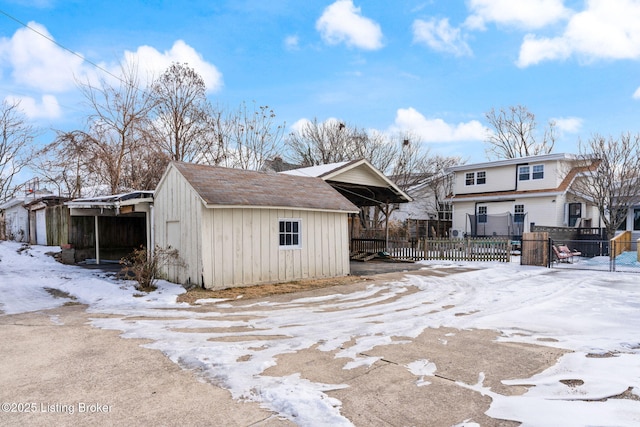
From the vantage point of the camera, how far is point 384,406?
11.9 feet

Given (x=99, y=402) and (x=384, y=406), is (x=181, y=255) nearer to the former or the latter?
(x=99, y=402)

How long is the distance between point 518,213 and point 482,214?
237 centimetres

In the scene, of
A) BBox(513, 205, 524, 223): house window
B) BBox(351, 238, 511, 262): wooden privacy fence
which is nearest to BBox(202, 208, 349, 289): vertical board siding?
BBox(351, 238, 511, 262): wooden privacy fence

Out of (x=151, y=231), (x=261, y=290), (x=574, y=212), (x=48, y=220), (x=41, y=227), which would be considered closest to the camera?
(x=261, y=290)

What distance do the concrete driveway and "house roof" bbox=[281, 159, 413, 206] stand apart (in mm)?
10385

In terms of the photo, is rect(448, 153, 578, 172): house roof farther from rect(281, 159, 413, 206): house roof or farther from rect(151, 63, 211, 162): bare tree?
rect(151, 63, 211, 162): bare tree

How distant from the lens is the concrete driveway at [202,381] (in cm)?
341

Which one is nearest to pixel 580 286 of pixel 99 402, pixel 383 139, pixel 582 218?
pixel 99 402

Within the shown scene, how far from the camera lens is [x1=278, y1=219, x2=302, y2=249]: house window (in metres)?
11.2

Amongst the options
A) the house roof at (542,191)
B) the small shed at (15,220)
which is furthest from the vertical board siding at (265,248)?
the house roof at (542,191)

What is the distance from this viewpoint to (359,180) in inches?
653

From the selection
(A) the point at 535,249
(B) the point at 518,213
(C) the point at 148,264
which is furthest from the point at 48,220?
(B) the point at 518,213

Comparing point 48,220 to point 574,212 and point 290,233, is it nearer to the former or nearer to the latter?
point 290,233

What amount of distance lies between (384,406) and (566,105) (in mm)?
26351
